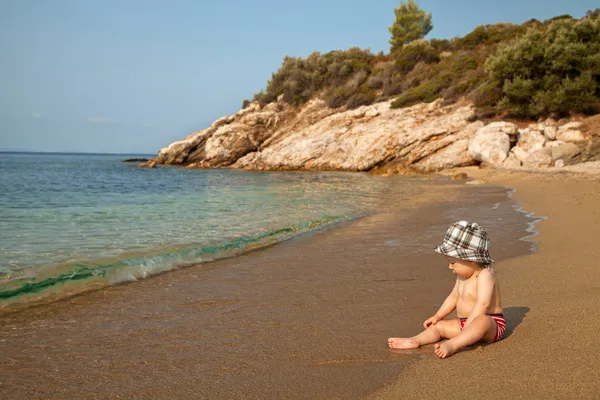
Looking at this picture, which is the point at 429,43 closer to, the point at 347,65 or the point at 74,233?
the point at 347,65

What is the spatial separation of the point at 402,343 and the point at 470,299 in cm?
68

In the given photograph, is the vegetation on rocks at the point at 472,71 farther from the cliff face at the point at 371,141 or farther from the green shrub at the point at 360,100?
the cliff face at the point at 371,141

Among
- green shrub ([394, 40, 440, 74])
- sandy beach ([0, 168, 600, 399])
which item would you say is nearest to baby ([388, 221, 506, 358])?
sandy beach ([0, 168, 600, 399])

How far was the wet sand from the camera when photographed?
266 centimetres

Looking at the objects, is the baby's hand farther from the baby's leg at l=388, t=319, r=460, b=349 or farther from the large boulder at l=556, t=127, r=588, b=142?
the large boulder at l=556, t=127, r=588, b=142

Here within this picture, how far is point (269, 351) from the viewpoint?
3121 millimetres

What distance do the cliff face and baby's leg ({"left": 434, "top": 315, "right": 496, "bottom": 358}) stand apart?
18157 millimetres

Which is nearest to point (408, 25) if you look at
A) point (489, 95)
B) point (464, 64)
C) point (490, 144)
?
point (464, 64)

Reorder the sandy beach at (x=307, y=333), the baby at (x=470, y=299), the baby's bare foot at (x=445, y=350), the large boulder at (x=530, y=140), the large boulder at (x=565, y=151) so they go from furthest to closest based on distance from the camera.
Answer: the large boulder at (x=530, y=140) < the large boulder at (x=565, y=151) < the baby at (x=470, y=299) < the baby's bare foot at (x=445, y=350) < the sandy beach at (x=307, y=333)

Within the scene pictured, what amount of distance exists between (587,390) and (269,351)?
1.88 m

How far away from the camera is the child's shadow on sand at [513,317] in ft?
10.9

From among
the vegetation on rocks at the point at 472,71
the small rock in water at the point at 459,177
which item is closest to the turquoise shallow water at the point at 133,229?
the small rock in water at the point at 459,177

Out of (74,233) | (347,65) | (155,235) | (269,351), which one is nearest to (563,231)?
(269,351)

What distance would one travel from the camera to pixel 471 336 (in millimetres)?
3031
